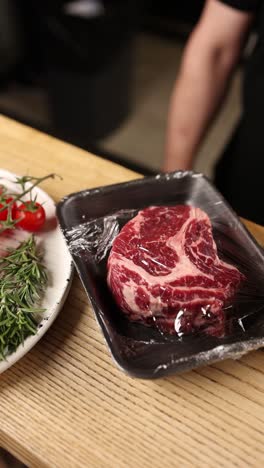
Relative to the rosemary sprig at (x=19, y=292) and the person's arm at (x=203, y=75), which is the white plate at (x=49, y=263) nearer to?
the rosemary sprig at (x=19, y=292)

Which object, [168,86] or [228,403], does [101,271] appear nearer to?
[228,403]

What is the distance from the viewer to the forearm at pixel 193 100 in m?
1.46

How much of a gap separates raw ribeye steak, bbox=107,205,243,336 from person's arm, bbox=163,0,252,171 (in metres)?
0.73

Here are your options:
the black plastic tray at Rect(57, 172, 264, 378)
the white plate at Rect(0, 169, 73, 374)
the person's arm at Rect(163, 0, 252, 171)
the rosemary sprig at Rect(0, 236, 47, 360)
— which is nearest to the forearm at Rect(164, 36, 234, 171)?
the person's arm at Rect(163, 0, 252, 171)

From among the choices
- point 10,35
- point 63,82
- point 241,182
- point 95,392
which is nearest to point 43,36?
point 63,82

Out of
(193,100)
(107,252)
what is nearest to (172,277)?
(107,252)

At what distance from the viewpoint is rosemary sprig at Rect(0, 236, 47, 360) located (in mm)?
775

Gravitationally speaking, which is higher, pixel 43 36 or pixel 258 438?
pixel 258 438

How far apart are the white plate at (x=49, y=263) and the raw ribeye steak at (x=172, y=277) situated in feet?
0.32

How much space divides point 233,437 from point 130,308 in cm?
27

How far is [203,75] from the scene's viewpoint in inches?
57.9

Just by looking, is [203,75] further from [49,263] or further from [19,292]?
[19,292]

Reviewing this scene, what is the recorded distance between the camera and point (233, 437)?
28.4 inches

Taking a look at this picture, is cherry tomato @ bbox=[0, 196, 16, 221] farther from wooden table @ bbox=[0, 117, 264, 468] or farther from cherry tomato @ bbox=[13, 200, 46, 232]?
wooden table @ bbox=[0, 117, 264, 468]
